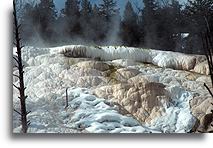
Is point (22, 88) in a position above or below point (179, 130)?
above

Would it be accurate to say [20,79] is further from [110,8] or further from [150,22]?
[150,22]

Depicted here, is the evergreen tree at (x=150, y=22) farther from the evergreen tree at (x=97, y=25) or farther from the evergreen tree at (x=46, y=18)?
the evergreen tree at (x=46, y=18)

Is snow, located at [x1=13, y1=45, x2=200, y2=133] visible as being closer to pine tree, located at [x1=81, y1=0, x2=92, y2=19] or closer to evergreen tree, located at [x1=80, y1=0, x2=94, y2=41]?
evergreen tree, located at [x1=80, y1=0, x2=94, y2=41]

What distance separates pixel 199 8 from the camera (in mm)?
2258

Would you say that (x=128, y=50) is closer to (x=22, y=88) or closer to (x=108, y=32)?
(x=108, y=32)

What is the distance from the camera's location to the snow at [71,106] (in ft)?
6.97

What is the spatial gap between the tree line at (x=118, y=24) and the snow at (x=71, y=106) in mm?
70

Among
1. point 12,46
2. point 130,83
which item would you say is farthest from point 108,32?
point 12,46

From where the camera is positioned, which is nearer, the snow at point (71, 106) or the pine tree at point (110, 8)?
the snow at point (71, 106)

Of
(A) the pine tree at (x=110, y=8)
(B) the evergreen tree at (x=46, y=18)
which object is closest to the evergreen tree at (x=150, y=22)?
(A) the pine tree at (x=110, y=8)

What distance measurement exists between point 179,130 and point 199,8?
0.68m

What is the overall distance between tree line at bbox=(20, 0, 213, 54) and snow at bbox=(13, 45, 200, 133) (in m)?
0.07

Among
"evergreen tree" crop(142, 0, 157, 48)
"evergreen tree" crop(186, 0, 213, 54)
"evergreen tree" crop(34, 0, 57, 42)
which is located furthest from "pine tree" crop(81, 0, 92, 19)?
"evergreen tree" crop(186, 0, 213, 54)

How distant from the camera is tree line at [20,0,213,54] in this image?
2.18 metres
